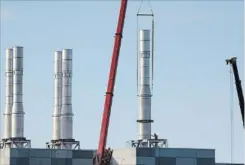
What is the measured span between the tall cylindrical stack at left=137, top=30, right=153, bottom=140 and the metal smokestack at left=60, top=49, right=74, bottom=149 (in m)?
10.0

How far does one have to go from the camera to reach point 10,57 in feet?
470

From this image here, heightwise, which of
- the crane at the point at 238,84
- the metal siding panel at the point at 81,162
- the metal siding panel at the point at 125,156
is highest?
the crane at the point at 238,84

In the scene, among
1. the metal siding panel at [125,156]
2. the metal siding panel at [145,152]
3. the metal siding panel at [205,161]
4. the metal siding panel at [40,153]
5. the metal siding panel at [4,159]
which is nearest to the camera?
the metal siding panel at [125,156]

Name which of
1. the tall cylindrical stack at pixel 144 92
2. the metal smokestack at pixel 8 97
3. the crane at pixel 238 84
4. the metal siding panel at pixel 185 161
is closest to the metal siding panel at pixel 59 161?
the tall cylindrical stack at pixel 144 92

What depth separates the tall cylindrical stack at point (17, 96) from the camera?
137 meters

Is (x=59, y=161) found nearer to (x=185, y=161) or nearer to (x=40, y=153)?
(x=40, y=153)

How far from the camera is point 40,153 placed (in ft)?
432

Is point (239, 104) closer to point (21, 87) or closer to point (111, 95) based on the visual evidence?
point (111, 95)

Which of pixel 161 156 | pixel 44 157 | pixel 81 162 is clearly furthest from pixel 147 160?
pixel 44 157

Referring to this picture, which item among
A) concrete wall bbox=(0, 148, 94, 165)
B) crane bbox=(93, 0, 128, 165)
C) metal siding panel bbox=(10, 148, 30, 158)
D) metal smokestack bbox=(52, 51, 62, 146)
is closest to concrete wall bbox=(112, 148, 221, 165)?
concrete wall bbox=(0, 148, 94, 165)

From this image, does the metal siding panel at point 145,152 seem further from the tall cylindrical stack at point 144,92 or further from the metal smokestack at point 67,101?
the metal smokestack at point 67,101

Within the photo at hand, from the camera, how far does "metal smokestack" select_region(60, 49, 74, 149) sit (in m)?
136

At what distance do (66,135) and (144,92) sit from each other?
43.9 ft

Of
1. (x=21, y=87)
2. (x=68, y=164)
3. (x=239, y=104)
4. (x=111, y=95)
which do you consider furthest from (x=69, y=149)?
(x=239, y=104)
